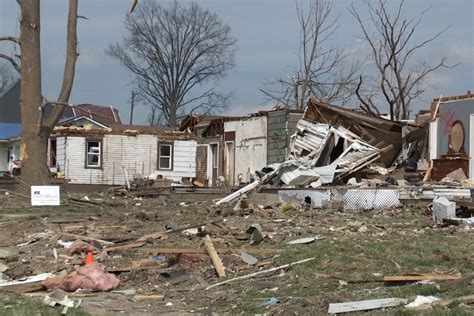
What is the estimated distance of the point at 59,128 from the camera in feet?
128

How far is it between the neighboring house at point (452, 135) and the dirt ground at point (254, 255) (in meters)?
4.47

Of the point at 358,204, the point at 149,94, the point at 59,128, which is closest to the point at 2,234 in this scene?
the point at 358,204

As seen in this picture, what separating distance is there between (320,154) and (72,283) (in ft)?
48.2

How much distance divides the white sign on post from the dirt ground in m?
1.22

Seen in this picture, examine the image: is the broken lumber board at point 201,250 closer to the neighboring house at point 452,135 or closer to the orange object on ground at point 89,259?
the orange object on ground at point 89,259

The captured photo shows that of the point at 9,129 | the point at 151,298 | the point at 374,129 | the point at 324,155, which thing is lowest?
the point at 151,298

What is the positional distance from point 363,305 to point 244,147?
28.2 metres

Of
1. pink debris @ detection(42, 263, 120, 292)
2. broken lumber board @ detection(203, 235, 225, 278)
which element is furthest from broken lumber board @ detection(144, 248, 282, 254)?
pink debris @ detection(42, 263, 120, 292)

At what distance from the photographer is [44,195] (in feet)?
60.6

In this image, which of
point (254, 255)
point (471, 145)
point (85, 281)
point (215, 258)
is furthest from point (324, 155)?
point (85, 281)

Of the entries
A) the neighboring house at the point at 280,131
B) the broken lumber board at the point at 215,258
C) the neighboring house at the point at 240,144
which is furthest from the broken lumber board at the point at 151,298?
the neighboring house at the point at 280,131

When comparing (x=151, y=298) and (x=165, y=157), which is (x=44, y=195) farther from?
(x=165, y=157)

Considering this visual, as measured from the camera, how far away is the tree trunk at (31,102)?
22.3 metres

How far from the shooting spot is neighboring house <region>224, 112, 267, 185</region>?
33.7 m
